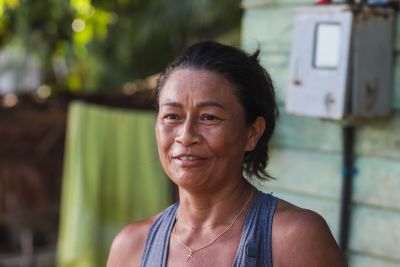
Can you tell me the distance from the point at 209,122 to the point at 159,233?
0.40 m

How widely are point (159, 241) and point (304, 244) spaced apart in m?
0.44

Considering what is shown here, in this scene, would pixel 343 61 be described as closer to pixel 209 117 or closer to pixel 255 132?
pixel 255 132

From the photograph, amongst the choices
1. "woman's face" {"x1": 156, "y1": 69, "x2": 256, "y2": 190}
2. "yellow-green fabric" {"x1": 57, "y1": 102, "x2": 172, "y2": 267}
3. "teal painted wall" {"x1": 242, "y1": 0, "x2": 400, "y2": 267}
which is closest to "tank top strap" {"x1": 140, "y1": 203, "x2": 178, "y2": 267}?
"woman's face" {"x1": 156, "y1": 69, "x2": 256, "y2": 190}

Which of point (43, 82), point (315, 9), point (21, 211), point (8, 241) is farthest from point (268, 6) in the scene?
point (43, 82)

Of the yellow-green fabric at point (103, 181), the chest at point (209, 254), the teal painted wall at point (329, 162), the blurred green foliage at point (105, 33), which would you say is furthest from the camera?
the blurred green foliage at point (105, 33)

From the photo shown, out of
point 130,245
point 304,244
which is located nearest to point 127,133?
point 130,245

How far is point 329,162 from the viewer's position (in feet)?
9.22

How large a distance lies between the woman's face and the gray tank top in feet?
0.38

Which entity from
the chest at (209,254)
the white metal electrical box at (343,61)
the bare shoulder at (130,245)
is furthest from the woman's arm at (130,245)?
the white metal electrical box at (343,61)

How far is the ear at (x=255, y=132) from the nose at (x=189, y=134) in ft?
0.54

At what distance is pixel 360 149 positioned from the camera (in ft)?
8.87

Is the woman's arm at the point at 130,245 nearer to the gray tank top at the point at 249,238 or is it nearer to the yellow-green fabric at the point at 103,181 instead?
the gray tank top at the point at 249,238

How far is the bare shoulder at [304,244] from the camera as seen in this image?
5.61ft

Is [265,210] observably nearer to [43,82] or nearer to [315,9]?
[315,9]
